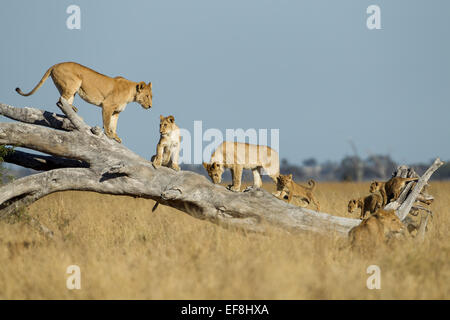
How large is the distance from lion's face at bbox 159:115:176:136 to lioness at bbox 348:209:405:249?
3335mm

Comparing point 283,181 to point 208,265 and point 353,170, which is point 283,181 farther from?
point 353,170

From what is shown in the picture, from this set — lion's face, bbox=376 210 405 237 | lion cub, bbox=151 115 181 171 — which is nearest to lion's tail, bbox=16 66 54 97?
lion cub, bbox=151 115 181 171

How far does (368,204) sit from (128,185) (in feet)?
16.6

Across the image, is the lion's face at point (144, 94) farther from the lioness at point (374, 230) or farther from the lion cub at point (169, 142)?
the lioness at point (374, 230)

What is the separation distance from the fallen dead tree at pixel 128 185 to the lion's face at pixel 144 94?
1.93 m

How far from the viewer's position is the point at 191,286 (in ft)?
19.8

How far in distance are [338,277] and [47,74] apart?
6230 millimetres

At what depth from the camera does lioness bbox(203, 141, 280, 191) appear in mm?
12945

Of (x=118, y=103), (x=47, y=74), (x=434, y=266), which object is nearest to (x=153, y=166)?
(x=118, y=103)

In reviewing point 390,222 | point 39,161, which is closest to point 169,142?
point 39,161

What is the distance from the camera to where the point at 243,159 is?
1329 cm

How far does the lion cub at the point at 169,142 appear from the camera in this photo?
9.42 m

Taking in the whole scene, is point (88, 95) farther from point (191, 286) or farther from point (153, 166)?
point (191, 286)

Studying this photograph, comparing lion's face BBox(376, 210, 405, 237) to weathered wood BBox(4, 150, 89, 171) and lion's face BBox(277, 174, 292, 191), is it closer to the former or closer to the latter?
weathered wood BBox(4, 150, 89, 171)
